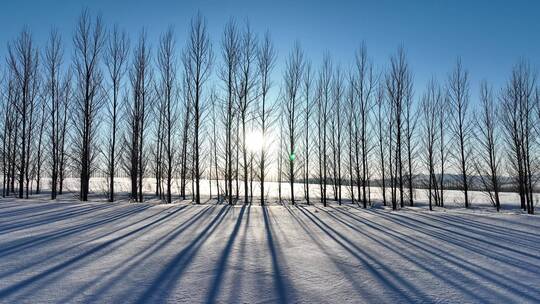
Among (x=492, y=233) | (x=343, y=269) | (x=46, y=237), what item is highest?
(x=46, y=237)

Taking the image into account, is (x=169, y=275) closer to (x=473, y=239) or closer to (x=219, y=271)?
(x=219, y=271)

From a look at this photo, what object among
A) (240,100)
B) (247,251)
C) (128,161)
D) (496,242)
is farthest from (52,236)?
(128,161)

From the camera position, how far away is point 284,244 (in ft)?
11.8

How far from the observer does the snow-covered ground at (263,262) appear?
6.61 ft

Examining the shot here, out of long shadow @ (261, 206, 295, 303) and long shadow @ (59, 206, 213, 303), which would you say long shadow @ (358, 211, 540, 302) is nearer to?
long shadow @ (261, 206, 295, 303)

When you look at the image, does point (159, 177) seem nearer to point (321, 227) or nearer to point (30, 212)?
point (30, 212)

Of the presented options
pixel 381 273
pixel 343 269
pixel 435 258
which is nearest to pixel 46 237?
pixel 343 269

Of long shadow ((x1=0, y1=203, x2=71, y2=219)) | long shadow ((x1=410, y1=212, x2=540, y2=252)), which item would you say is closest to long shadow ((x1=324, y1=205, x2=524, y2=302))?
long shadow ((x1=410, y1=212, x2=540, y2=252))

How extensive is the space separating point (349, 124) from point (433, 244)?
1142 centimetres

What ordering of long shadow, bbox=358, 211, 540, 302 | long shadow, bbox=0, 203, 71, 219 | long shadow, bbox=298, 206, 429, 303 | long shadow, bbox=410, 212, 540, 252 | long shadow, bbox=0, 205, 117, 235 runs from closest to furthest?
long shadow, bbox=298, 206, 429, 303
long shadow, bbox=358, 211, 540, 302
long shadow, bbox=410, 212, 540, 252
long shadow, bbox=0, 205, 117, 235
long shadow, bbox=0, 203, 71, 219

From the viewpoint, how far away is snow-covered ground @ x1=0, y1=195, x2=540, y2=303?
6.61 feet

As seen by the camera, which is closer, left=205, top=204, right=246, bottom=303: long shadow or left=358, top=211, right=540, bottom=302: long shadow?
left=205, top=204, right=246, bottom=303: long shadow

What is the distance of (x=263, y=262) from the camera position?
279 cm

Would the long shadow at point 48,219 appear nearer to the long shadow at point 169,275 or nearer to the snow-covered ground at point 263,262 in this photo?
the snow-covered ground at point 263,262
